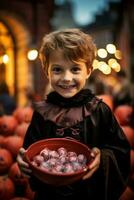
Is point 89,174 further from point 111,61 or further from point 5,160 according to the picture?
point 111,61

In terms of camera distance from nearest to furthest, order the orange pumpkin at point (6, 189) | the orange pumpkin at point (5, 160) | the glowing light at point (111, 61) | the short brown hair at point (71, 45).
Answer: the short brown hair at point (71, 45) → the orange pumpkin at point (6, 189) → the orange pumpkin at point (5, 160) → the glowing light at point (111, 61)

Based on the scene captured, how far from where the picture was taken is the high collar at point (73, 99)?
2072 mm

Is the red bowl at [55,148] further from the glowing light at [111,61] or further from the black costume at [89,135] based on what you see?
the glowing light at [111,61]

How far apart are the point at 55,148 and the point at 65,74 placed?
335 millimetres

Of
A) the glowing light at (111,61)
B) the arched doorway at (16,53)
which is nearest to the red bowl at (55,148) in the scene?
the glowing light at (111,61)

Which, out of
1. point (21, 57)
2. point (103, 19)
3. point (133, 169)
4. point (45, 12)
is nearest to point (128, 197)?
point (133, 169)

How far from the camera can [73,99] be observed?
6.79 ft

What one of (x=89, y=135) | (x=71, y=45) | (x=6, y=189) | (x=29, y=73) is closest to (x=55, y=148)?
(x=89, y=135)

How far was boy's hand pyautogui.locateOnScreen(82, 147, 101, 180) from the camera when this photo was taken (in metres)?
1.89

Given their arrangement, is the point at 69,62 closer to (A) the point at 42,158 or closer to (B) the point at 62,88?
(B) the point at 62,88

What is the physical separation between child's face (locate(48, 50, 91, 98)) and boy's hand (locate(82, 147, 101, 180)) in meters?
0.28

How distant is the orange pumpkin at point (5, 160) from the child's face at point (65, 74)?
5.25 ft

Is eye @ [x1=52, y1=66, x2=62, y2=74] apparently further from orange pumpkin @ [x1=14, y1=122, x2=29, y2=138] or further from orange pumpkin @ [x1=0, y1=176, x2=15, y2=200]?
orange pumpkin @ [x1=14, y1=122, x2=29, y2=138]

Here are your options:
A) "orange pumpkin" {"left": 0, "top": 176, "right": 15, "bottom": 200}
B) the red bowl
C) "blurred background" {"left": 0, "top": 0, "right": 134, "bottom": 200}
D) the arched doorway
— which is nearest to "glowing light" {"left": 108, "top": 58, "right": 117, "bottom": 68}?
"blurred background" {"left": 0, "top": 0, "right": 134, "bottom": 200}
